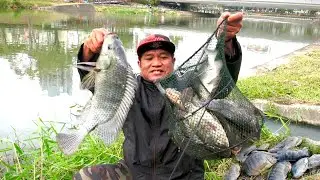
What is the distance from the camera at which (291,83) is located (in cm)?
860

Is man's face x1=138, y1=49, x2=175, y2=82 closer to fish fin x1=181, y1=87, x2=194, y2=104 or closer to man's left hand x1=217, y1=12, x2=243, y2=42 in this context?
fish fin x1=181, y1=87, x2=194, y2=104

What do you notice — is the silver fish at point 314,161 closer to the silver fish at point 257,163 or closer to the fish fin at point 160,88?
the silver fish at point 257,163

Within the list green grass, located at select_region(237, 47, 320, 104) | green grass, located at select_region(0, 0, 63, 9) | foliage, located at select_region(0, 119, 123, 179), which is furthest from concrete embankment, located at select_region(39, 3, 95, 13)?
foliage, located at select_region(0, 119, 123, 179)

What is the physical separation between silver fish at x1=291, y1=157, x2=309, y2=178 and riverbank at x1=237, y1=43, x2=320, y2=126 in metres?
2.52

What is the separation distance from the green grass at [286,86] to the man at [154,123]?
15.2 feet

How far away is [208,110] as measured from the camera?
267cm

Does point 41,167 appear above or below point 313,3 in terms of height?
below

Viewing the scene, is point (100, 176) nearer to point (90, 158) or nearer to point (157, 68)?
point (157, 68)

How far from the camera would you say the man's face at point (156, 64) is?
9.64ft

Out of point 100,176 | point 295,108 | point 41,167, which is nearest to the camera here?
point 100,176

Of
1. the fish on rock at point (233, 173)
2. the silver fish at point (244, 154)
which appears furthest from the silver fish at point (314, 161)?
the fish on rock at point (233, 173)

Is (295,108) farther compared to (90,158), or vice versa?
(295,108)

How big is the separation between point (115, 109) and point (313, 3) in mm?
44662

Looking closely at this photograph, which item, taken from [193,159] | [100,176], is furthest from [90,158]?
[193,159]
